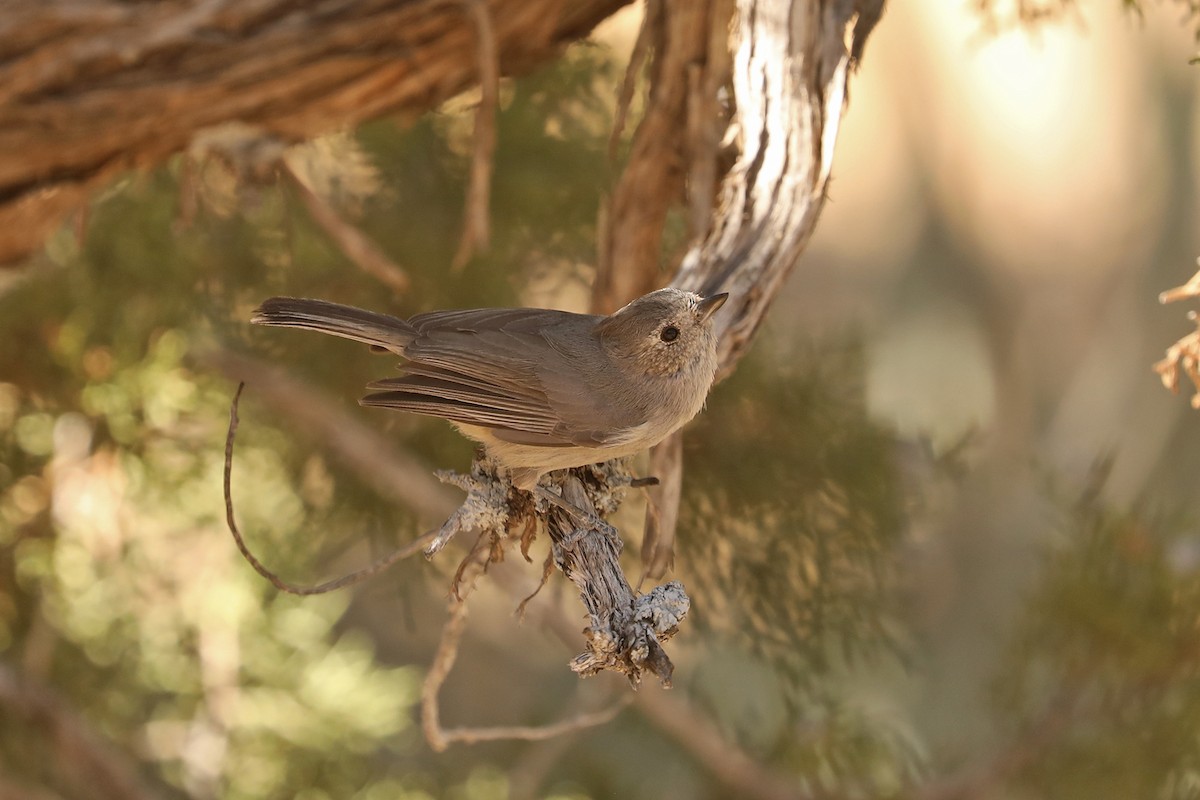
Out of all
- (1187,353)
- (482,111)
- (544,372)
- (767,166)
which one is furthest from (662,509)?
(482,111)

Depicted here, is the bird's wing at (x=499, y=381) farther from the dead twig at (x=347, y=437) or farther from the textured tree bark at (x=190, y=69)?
the dead twig at (x=347, y=437)

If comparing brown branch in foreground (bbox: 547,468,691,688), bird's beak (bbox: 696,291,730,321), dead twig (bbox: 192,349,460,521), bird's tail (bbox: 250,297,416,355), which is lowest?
brown branch in foreground (bbox: 547,468,691,688)

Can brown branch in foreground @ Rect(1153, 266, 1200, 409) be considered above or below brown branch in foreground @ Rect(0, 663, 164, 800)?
below

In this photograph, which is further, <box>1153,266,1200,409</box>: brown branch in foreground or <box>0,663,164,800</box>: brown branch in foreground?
<box>0,663,164,800</box>: brown branch in foreground

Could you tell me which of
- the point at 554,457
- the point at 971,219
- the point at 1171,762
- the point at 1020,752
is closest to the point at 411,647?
the point at 1020,752

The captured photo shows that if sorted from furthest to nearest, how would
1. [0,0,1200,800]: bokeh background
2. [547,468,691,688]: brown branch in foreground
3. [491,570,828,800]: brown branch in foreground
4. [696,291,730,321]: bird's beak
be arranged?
[491,570,828,800]: brown branch in foreground
[0,0,1200,800]: bokeh background
[696,291,730,321]: bird's beak
[547,468,691,688]: brown branch in foreground

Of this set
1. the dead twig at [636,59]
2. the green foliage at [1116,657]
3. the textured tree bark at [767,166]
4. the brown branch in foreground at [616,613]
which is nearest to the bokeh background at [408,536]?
the green foliage at [1116,657]

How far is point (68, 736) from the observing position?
76.8 inches

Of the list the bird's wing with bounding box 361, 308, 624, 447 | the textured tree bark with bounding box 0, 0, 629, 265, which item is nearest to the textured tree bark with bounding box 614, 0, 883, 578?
the bird's wing with bounding box 361, 308, 624, 447

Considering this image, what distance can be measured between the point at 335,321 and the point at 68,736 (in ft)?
Result: 4.11

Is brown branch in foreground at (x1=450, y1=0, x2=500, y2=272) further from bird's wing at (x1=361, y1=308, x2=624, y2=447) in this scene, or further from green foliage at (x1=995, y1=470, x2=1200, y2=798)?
green foliage at (x1=995, y1=470, x2=1200, y2=798)

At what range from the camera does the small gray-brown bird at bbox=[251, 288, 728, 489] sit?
42.2 inches

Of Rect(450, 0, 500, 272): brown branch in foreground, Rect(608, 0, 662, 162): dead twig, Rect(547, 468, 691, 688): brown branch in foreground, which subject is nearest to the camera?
Rect(547, 468, 691, 688): brown branch in foreground

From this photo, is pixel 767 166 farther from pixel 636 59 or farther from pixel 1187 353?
pixel 1187 353
